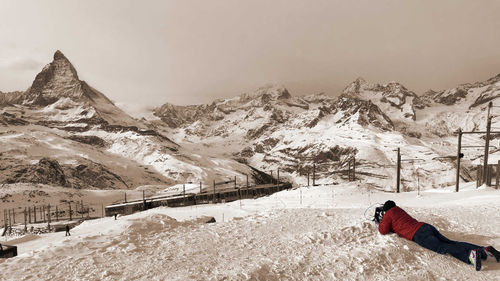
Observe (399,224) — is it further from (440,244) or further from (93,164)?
(93,164)

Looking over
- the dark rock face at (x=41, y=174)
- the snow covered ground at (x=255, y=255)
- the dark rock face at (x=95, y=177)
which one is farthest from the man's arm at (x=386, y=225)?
the dark rock face at (x=41, y=174)

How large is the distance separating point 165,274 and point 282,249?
258cm

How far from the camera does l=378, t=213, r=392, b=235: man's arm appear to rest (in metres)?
6.43

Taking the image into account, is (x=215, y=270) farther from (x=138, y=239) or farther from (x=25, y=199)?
(x=25, y=199)

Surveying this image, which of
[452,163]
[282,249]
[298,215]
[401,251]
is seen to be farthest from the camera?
[452,163]

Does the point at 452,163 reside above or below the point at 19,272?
below

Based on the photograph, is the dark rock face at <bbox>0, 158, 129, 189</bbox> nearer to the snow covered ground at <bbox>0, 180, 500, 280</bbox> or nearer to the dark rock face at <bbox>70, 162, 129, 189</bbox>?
the dark rock face at <bbox>70, 162, 129, 189</bbox>

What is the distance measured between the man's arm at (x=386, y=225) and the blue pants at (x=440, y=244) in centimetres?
64

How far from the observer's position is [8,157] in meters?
120

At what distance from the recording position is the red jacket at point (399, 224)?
6.03m

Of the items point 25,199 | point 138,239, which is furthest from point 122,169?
point 138,239

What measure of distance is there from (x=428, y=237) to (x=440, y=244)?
23 centimetres

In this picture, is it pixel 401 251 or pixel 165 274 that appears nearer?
pixel 165 274

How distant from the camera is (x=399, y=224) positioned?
6.29 meters
